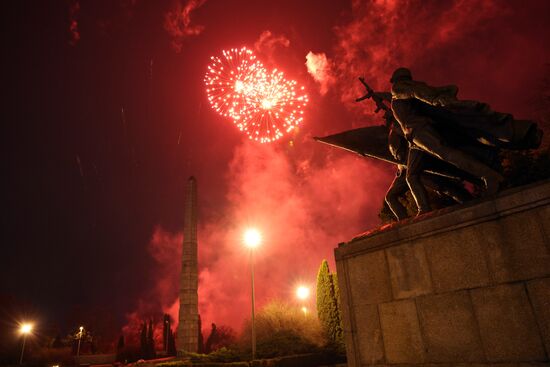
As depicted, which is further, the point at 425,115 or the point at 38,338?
the point at 38,338

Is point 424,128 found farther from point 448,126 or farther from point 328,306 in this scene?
point 328,306

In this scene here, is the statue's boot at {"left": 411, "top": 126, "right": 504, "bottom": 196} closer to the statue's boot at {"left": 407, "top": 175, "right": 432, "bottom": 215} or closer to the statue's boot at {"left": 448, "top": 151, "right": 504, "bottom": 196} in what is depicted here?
the statue's boot at {"left": 448, "top": 151, "right": 504, "bottom": 196}

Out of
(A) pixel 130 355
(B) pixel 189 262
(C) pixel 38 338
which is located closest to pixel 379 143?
(B) pixel 189 262

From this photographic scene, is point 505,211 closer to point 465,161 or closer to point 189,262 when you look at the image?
point 465,161

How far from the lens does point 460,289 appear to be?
433 centimetres

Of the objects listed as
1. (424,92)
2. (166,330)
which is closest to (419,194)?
(424,92)

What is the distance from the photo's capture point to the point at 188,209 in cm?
3111

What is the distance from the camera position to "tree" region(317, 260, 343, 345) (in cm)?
2091

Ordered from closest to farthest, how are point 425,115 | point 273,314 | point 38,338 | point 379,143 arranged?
point 425,115 → point 379,143 → point 273,314 → point 38,338

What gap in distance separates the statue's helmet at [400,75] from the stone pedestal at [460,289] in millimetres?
2418

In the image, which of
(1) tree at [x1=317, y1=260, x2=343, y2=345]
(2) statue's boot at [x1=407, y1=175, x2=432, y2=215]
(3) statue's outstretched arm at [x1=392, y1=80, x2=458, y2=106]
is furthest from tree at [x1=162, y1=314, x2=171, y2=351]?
(3) statue's outstretched arm at [x1=392, y1=80, x2=458, y2=106]

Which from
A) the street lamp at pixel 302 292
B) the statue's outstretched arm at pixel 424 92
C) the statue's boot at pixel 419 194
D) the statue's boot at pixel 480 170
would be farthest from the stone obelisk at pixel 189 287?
the statue's boot at pixel 480 170

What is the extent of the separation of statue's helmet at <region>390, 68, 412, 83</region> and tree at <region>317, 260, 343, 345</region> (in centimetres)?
1786

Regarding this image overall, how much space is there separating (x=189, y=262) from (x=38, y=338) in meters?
31.3
